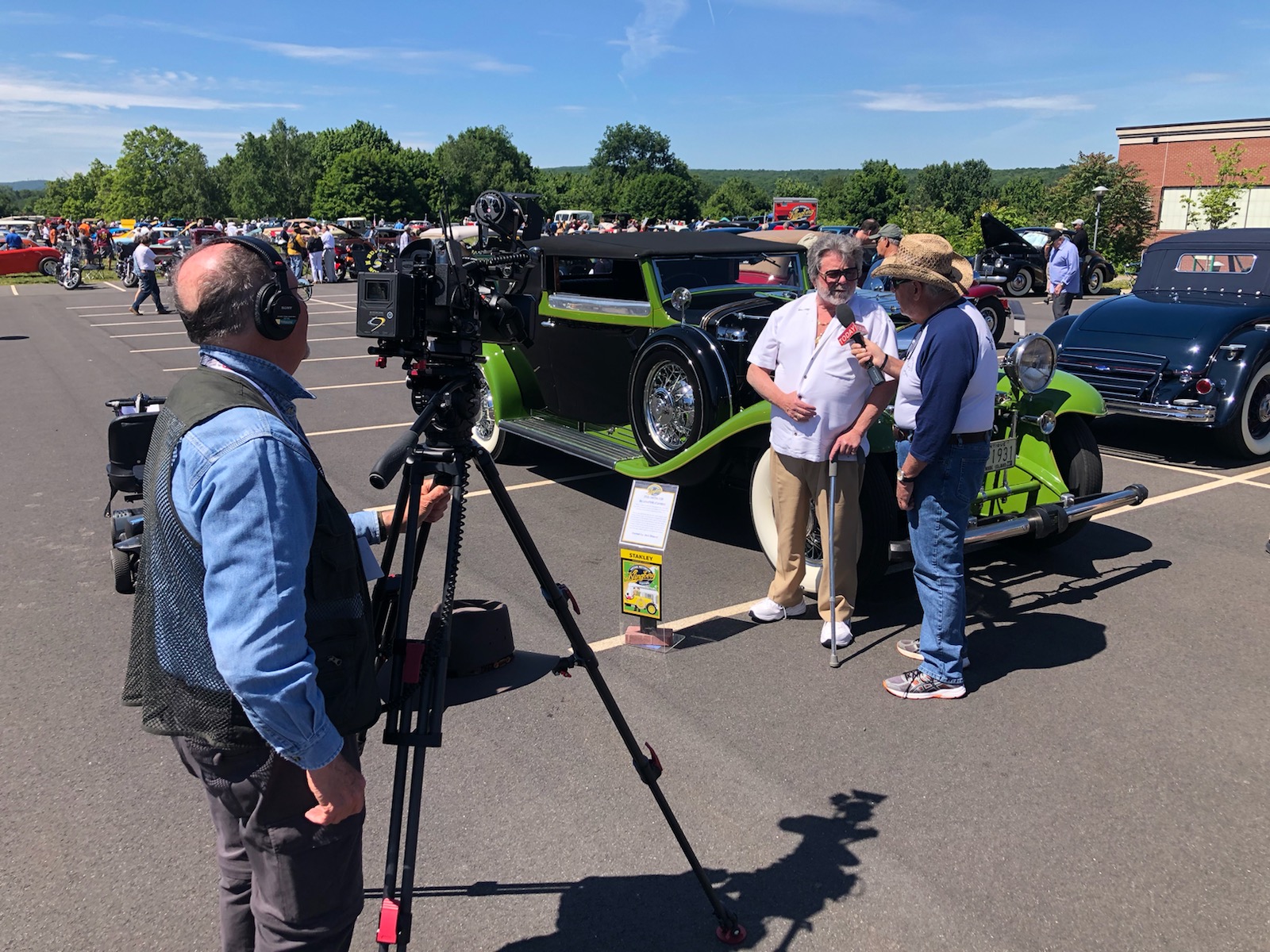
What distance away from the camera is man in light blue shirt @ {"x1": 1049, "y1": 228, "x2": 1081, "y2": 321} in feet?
45.7

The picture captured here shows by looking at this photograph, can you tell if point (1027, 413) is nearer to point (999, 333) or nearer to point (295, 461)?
point (295, 461)

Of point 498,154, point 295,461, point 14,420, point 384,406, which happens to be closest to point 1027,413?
point 295,461

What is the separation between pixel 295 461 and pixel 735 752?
235 cm

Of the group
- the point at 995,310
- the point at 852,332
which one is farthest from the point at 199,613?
the point at 995,310

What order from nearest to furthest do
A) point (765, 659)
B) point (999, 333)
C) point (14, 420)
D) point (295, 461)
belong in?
1. point (295, 461)
2. point (765, 659)
3. point (14, 420)
4. point (999, 333)

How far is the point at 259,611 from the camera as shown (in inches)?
61.1

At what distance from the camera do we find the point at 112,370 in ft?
41.9

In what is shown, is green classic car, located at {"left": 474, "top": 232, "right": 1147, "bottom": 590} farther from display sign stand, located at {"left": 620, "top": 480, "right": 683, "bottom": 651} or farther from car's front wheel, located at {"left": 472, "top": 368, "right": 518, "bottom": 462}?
display sign stand, located at {"left": 620, "top": 480, "right": 683, "bottom": 651}

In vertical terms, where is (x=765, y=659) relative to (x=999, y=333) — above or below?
below

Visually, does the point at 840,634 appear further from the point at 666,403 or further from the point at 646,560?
the point at 666,403

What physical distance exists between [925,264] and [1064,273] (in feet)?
39.1

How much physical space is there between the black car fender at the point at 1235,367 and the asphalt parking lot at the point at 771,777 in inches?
85.4

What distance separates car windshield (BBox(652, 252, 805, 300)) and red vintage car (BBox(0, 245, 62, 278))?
32.6 meters

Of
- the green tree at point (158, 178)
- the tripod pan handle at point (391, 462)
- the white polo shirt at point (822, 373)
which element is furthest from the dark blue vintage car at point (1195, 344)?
the green tree at point (158, 178)
